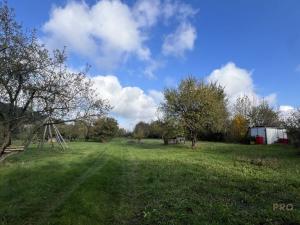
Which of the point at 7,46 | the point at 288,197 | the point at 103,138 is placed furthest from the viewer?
the point at 103,138

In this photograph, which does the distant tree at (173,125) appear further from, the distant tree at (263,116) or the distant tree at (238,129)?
the distant tree at (263,116)

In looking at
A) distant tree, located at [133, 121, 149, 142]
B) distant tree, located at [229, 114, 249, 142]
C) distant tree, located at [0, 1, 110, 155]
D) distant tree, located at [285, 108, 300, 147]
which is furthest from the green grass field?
distant tree, located at [133, 121, 149, 142]

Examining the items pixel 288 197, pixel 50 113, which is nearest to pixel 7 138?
pixel 50 113

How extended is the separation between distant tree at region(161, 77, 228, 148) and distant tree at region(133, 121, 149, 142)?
40784 millimetres

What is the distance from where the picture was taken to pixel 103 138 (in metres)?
82.3

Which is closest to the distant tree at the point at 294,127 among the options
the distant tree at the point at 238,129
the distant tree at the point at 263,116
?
the distant tree at the point at 238,129

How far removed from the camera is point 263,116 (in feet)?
253

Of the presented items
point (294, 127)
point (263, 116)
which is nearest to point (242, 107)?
point (263, 116)

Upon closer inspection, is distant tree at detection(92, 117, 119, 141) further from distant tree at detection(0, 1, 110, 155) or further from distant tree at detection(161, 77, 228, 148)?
distant tree at detection(0, 1, 110, 155)

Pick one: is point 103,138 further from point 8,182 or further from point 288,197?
point 288,197

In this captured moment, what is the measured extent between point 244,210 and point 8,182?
1063 cm

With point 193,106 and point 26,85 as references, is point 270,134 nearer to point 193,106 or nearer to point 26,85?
point 193,106

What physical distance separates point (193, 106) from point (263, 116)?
4026cm

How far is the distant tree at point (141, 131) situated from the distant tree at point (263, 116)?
93.4 ft
